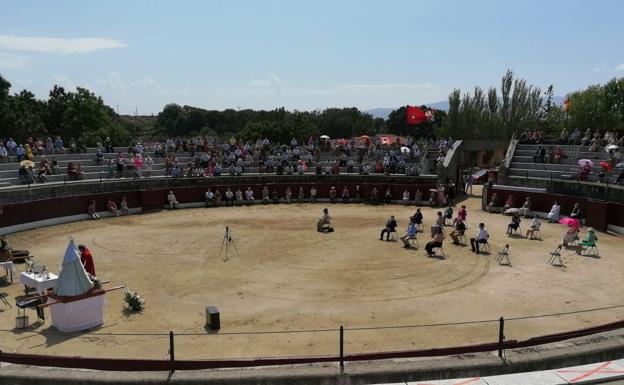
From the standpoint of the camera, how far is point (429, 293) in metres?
15.8

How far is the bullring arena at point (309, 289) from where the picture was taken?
12078mm

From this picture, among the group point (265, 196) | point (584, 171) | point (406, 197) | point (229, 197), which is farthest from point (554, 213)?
point (229, 197)

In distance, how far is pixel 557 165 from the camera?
111 feet

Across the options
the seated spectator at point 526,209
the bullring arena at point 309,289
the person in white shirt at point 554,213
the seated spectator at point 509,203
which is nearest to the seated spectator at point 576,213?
the person in white shirt at point 554,213

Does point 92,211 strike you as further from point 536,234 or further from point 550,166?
point 550,166

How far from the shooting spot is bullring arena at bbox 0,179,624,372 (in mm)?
12078

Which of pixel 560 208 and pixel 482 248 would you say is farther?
pixel 560 208

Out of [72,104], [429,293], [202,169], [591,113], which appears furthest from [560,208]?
[72,104]

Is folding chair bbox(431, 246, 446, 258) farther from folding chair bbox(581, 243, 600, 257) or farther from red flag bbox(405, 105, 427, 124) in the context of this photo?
red flag bbox(405, 105, 427, 124)

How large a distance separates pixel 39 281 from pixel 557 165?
30.9 metres

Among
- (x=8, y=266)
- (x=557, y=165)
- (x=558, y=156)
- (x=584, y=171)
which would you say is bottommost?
(x=8, y=266)

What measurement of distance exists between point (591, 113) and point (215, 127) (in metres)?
103

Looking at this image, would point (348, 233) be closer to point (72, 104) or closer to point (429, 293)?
point (429, 293)

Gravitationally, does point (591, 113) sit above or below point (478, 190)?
above
